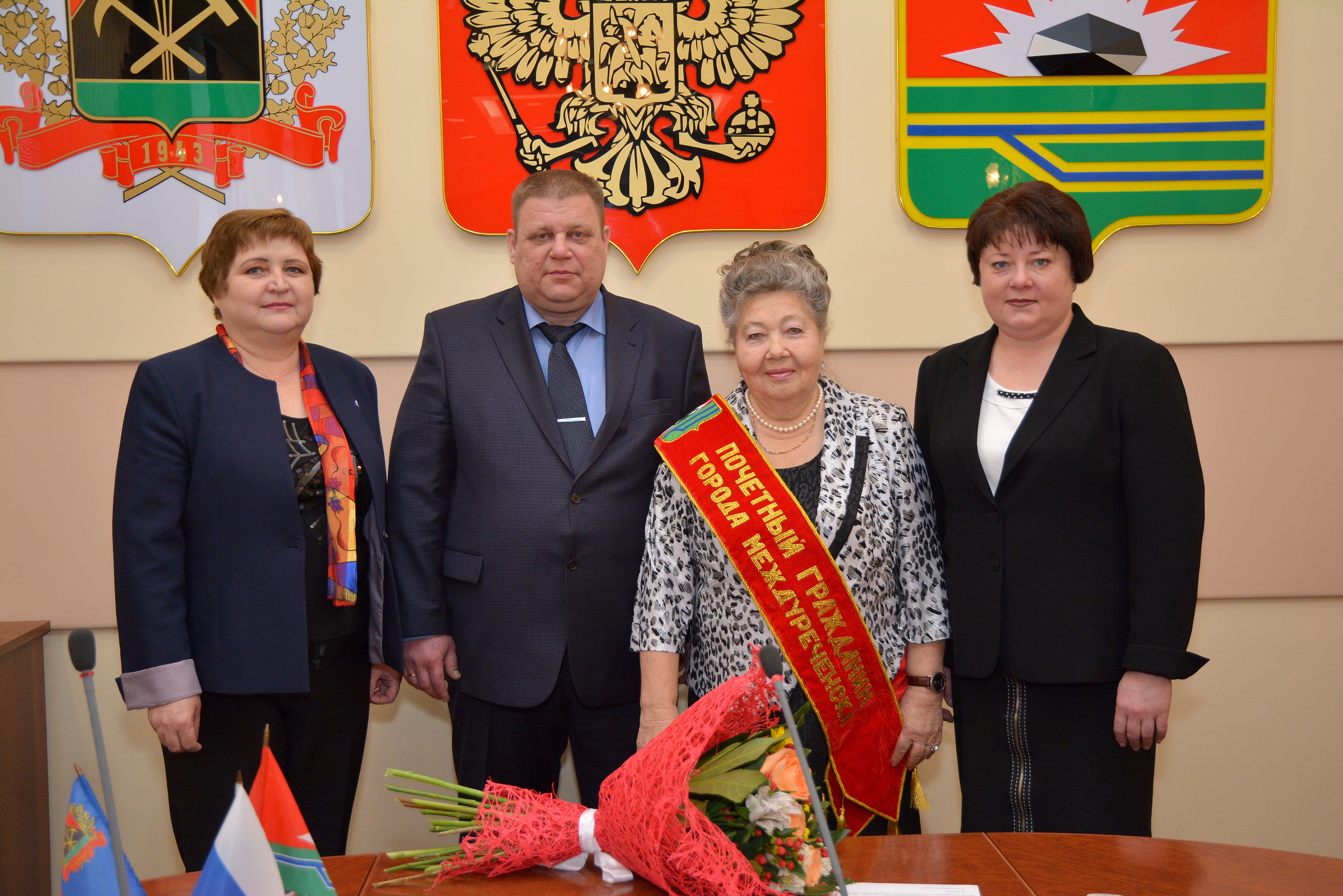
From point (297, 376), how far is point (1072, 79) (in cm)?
202

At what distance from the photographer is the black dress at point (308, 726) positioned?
1784 millimetres

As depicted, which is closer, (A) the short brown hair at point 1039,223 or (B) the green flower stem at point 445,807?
(B) the green flower stem at point 445,807

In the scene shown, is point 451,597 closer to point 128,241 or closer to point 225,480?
point 225,480

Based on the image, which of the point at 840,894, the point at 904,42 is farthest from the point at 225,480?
the point at 904,42

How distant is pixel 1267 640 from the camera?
2.68m

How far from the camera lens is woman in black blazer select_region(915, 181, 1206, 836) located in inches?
64.9

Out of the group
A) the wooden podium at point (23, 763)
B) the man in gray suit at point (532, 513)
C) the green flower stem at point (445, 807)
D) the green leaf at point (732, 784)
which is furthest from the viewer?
the wooden podium at point (23, 763)

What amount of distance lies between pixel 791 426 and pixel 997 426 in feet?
1.17

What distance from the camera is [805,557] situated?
1661 millimetres

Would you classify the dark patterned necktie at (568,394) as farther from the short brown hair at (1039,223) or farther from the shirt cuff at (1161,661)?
the shirt cuff at (1161,661)

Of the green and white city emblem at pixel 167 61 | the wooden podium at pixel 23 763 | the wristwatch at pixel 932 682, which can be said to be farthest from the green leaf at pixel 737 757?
the green and white city emblem at pixel 167 61

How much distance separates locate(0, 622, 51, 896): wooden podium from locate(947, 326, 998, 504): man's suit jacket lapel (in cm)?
211

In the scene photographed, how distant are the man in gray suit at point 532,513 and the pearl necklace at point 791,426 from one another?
223mm

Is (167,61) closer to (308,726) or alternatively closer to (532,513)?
(532,513)
